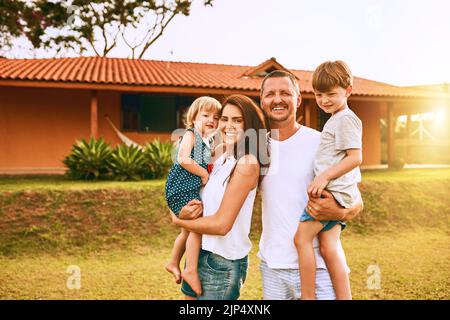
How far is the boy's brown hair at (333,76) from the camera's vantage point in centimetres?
230

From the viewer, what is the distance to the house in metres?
12.5

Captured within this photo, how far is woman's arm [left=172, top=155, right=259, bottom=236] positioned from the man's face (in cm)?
28

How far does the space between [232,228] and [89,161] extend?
29.6ft

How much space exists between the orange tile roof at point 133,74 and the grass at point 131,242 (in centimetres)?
356

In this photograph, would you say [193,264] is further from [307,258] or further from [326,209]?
[326,209]

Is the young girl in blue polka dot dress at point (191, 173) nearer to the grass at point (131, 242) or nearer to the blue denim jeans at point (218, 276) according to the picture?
the blue denim jeans at point (218, 276)

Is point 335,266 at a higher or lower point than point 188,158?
lower

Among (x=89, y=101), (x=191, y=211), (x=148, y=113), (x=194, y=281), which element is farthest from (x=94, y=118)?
(x=194, y=281)

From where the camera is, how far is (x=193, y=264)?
224 cm

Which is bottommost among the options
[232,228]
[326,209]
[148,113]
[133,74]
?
[232,228]

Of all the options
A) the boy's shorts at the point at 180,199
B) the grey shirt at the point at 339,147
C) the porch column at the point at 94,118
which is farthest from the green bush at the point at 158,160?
the grey shirt at the point at 339,147

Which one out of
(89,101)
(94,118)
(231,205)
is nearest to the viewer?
(231,205)

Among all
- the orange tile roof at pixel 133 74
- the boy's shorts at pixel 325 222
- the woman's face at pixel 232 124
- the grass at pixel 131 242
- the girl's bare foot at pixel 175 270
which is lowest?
the grass at pixel 131 242

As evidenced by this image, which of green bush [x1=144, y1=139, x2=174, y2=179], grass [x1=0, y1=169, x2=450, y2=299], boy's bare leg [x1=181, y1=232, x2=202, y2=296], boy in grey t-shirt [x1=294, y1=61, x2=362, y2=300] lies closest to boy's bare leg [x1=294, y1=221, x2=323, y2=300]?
boy in grey t-shirt [x1=294, y1=61, x2=362, y2=300]
